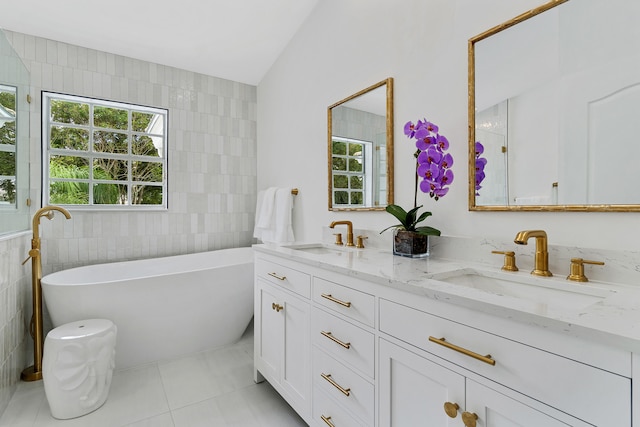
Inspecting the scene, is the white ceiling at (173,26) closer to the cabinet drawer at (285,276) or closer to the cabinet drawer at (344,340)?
the cabinet drawer at (285,276)

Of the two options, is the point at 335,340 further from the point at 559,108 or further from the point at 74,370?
the point at 74,370

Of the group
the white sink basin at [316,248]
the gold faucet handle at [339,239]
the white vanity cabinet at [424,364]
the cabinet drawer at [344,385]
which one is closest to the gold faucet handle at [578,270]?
the white vanity cabinet at [424,364]

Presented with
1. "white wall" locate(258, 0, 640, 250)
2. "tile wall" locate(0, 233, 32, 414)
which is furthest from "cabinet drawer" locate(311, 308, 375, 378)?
"tile wall" locate(0, 233, 32, 414)

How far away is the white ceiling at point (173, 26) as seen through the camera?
230cm

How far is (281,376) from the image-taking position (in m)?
1.72

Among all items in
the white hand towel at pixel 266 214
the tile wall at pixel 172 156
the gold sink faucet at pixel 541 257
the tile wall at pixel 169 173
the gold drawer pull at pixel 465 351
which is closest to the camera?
the gold drawer pull at pixel 465 351

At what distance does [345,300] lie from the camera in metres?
1.26

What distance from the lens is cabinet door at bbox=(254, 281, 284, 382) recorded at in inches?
69.1

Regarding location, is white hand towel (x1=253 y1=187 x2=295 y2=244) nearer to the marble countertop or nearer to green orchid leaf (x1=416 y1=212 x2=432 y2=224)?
the marble countertop

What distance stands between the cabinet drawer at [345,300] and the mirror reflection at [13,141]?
76.0 inches

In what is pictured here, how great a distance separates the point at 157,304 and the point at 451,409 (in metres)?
2.05

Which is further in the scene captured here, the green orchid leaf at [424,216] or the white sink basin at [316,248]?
the white sink basin at [316,248]

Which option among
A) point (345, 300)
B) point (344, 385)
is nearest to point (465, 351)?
point (345, 300)

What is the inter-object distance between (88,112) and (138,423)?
2.53 meters
